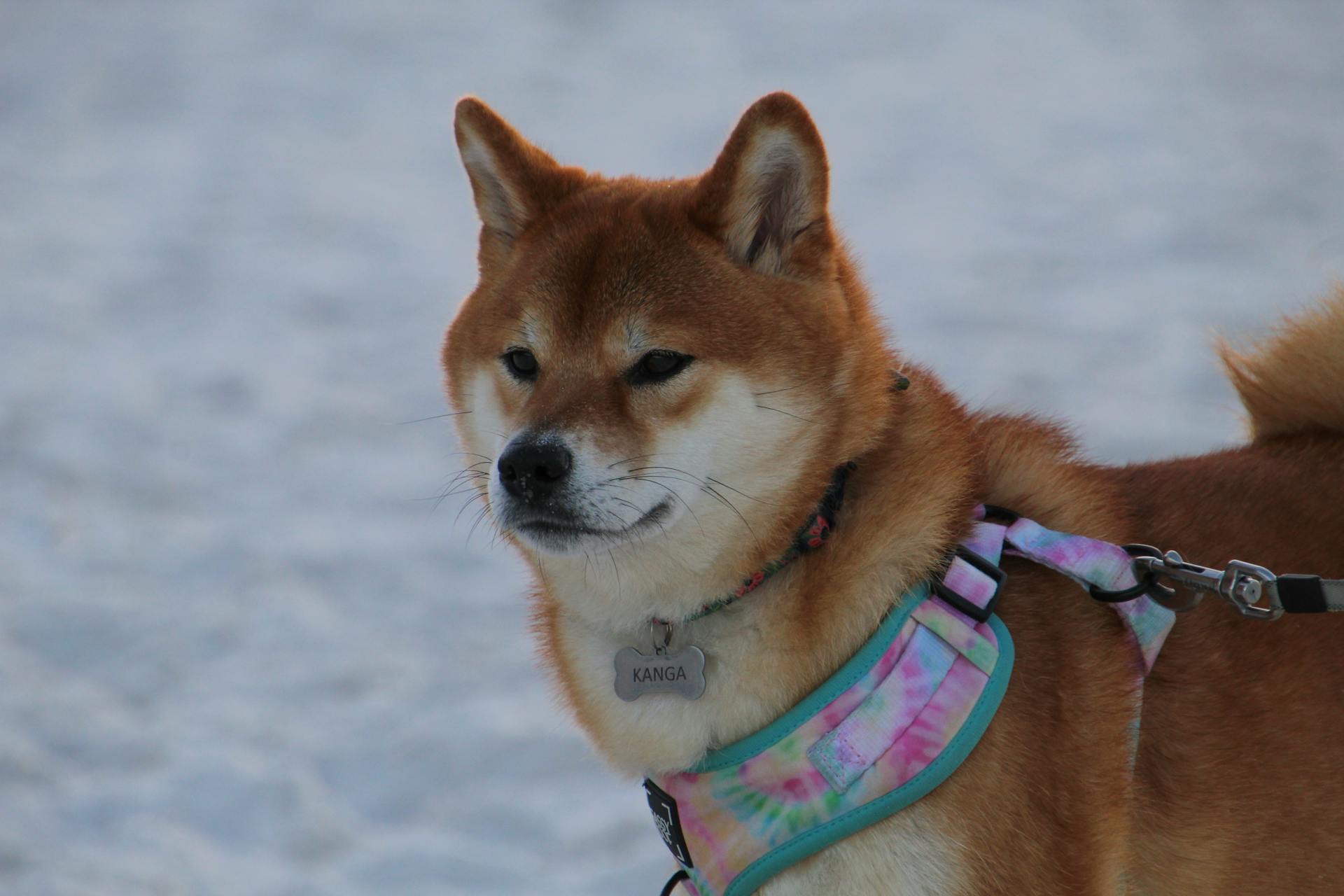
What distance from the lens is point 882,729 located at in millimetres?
1763

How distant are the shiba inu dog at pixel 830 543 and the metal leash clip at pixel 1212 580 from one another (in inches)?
3.8

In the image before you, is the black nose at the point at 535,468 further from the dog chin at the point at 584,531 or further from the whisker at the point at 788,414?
the whisker at the point at 788,414

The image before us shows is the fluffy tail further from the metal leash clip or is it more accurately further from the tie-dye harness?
the tie-dye harness

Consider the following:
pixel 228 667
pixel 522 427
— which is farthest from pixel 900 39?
pixel 522 427

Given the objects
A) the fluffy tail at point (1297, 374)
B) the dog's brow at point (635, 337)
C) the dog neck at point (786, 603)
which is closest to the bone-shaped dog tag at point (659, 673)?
the dog neck at point (786, 603)

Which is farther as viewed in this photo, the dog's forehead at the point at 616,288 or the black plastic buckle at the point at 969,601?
the dog's forehead at the point at 616,288

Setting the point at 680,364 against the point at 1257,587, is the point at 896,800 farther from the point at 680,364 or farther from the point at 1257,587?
the point at 680,364

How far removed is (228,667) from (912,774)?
8.43ft

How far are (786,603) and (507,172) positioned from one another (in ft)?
3.17

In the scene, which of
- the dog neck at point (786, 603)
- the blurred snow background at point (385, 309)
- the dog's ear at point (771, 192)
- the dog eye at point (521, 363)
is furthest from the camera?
the blurred snow background at point (385, 309)

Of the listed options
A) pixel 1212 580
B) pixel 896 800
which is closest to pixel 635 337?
pixel 896 800

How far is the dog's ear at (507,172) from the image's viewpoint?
2311 mm

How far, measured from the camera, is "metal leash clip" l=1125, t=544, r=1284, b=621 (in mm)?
1811

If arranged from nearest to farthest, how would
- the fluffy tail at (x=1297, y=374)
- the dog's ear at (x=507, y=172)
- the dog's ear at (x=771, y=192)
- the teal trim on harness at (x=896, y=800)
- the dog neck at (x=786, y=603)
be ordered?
1. the teal trim on harness at (x=896, y=800)
2. the dog neck at (x=786, y=603)
3. the dog's ear at (x=771, y=192)
4. the dog's ear at (x=507, y=172)
5. the fluffy tail at (x=1297, y=374)
